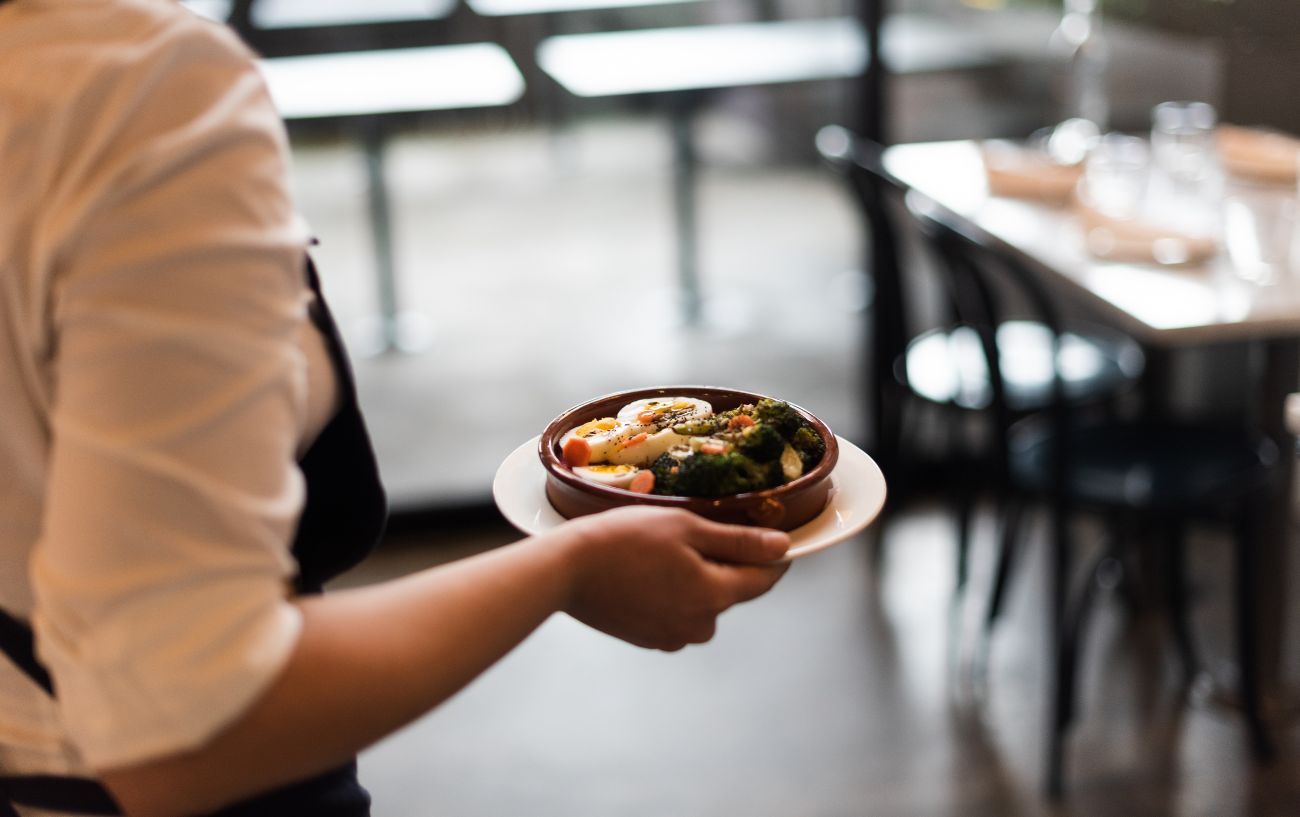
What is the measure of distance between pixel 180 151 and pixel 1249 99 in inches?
117

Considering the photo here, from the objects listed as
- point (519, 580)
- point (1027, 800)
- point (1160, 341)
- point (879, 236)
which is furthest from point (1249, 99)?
point (519, 580)

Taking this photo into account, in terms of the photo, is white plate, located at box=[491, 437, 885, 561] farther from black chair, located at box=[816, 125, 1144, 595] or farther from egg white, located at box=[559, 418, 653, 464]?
black chair, located at box=[816, 125, 1144, 595]

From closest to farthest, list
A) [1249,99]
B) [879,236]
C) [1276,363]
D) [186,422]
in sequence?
[186,422]
[1276,363]
[879,236]
[1249,99]

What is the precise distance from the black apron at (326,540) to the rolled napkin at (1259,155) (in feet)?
7.56

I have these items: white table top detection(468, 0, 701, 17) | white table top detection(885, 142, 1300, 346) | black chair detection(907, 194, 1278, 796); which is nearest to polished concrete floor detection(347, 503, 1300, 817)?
black chair detection(907, 194, 1278, 796)

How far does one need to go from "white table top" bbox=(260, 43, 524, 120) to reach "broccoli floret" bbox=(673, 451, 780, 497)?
2.29m

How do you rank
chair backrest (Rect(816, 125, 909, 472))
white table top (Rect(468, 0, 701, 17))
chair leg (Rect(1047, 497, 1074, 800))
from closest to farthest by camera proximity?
1. chair leg (Rect(1047, 497, 1074, 800))
2. chair backrest (Rect(816, 125, 909, 472))
3. white table top (Rect(468, 0, 701, 17))

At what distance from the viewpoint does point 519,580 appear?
682 mm

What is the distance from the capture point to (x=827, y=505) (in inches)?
34.0

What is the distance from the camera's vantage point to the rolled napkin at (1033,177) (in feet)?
8.43

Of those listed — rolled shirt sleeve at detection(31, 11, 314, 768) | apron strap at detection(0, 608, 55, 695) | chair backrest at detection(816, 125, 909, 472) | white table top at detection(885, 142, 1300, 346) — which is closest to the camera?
rolled shirt sleeve at detection(31, 11, 314, 768)

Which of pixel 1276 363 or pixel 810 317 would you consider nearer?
pixel 1276 363

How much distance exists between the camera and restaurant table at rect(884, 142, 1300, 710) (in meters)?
1.92

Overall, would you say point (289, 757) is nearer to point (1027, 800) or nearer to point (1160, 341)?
point (1160, 341)
